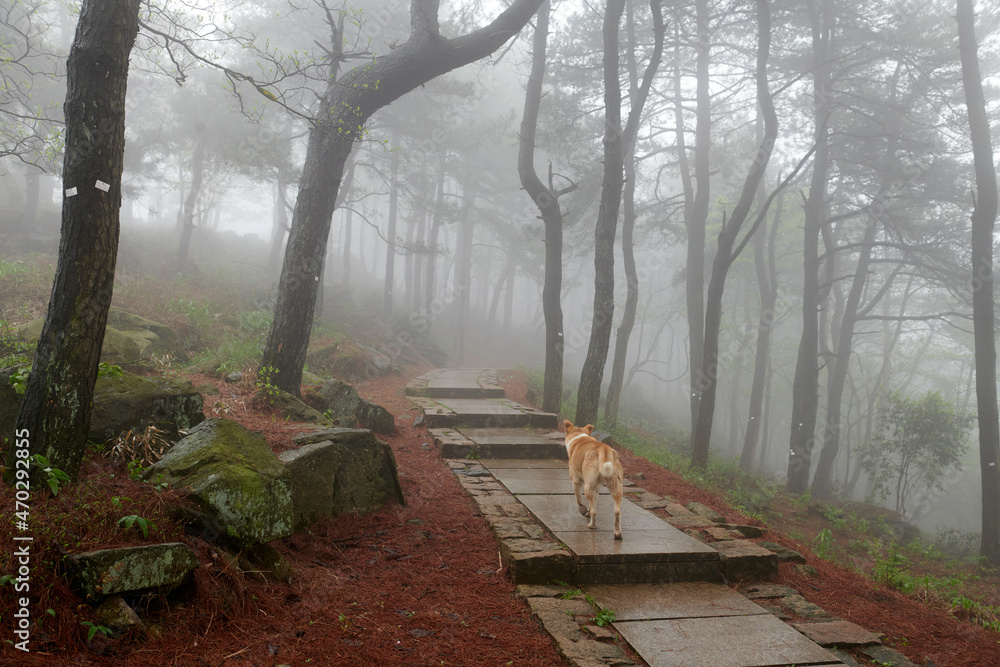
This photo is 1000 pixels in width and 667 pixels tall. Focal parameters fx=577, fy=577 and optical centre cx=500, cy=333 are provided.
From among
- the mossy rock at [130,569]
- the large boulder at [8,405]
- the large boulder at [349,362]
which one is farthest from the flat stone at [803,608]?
the large boulder at [349,362]

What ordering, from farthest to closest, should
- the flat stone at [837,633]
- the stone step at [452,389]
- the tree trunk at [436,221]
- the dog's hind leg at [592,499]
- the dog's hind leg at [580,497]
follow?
the tree trunk at [436,221], the stone step at [452,389], the dog's hind leg at [580,497], the dog's hind leg at [592,499], the flat stone at [837,633]

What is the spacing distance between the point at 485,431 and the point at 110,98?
686cm

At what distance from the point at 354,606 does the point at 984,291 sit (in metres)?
13.2

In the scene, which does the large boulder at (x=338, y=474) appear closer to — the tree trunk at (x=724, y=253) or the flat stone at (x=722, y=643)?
the flat stone at (x=722, y=643)

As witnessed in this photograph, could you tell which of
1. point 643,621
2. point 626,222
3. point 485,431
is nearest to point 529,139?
point 626,222

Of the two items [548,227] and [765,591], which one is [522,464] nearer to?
[765,591]

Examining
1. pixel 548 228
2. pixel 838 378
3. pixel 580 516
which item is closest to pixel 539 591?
pixel 580 516

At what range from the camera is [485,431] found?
9.40m

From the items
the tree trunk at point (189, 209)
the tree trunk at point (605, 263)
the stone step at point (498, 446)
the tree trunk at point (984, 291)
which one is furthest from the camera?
the tree trunk at point (189, 209)

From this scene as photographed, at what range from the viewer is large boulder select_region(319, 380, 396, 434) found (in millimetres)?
8195

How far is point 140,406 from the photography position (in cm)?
477

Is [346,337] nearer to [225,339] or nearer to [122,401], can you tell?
[225,339]

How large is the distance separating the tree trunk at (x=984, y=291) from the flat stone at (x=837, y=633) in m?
9.31

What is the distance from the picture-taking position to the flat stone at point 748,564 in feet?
15.0
